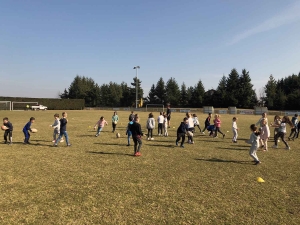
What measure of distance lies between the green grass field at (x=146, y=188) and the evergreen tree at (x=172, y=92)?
253 feet

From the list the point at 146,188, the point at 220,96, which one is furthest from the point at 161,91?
the point at 146,188

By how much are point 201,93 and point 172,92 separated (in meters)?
12.4

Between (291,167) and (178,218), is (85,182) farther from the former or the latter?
(291,167)

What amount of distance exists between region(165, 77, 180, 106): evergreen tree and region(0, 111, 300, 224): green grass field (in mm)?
77086

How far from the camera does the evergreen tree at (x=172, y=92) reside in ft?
286

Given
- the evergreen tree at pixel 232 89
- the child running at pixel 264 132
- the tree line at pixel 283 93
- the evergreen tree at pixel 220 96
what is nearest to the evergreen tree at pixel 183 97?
the evergreen tree at pixel 220 96

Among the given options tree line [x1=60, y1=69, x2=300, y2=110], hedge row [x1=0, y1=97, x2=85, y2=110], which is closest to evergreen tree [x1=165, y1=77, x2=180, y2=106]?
tree line [x1=60, y1=69, x2=300, y2=110]

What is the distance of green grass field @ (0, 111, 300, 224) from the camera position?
4.72m

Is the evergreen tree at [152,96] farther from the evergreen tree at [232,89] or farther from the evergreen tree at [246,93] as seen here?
the evergreen tree at [246,93]

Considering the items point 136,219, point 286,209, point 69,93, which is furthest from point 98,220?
point 69,93

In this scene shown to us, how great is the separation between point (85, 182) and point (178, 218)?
3205 millimetres

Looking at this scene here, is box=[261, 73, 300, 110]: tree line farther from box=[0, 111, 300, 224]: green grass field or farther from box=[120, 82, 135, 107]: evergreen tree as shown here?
box=[0, 111, 300, 224]: green grass field

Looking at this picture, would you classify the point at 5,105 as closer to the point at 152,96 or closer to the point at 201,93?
the point at 152,96

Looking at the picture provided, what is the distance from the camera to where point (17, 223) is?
14.3 ft
